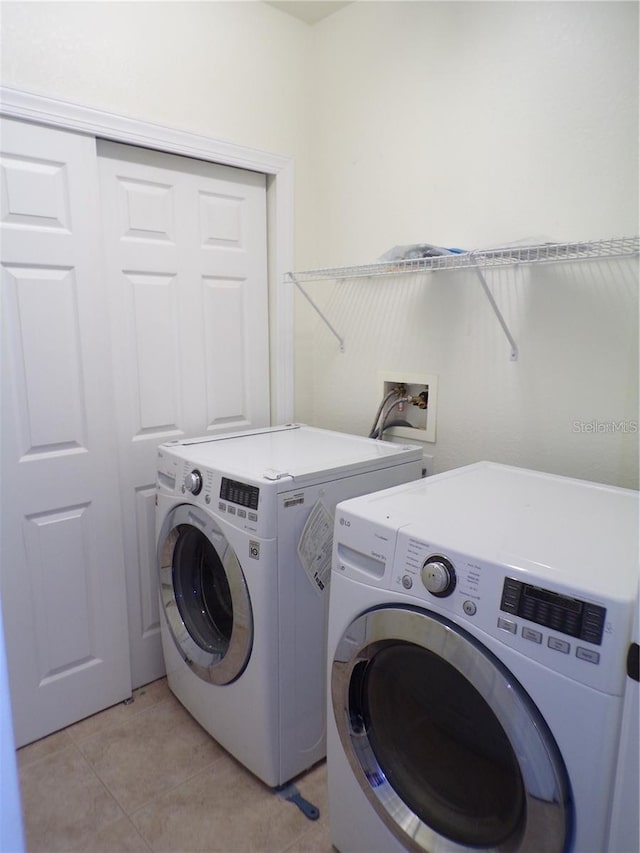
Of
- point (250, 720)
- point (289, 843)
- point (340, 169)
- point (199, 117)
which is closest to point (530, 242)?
point (340, 169)

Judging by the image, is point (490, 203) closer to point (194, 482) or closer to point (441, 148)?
point (441, 148)

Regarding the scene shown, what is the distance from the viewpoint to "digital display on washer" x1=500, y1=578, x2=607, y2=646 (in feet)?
2.60

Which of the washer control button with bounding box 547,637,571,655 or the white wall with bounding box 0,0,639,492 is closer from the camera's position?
the washer control button with bounding box 547,637,571,655

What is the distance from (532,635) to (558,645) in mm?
41

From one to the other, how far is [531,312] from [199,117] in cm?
134

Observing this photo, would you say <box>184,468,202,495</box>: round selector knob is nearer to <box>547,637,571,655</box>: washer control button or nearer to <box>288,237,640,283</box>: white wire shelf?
<box>288,237,640,283</box>: white wire shelf

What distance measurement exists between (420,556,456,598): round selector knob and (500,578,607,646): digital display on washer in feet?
0.31

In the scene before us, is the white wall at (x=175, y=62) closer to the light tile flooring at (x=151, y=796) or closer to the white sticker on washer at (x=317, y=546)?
the white sticker on washer at (x=317, y=546)

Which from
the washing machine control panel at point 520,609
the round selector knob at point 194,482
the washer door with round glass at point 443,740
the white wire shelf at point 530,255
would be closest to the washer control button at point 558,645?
the washing machine control panel at point 520,609

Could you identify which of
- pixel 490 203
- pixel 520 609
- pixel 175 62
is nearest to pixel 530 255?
pixel 490 203

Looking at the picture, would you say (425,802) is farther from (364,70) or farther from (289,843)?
(364,70)

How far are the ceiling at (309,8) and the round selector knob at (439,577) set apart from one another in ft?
6.95

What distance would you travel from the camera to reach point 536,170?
152 cm

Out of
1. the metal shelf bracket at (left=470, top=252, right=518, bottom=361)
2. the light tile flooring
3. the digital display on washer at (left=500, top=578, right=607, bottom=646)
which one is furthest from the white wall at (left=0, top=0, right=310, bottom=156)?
the light tile flooring
